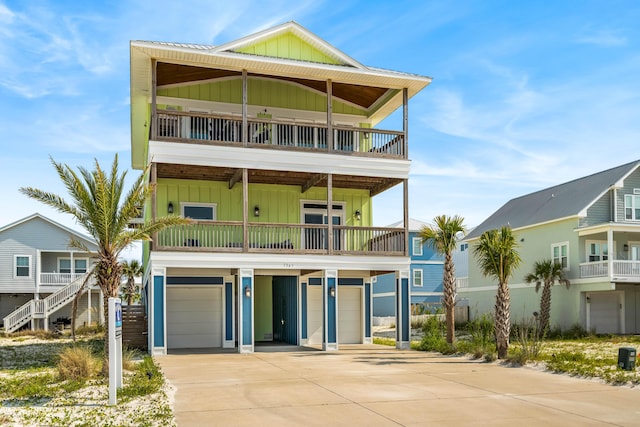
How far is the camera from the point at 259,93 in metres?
24.9

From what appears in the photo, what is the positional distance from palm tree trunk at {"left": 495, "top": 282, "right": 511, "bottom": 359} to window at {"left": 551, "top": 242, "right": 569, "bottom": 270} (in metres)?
16.0

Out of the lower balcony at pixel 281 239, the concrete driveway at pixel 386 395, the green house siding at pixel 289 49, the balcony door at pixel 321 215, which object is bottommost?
the concrete driveway at pixel 386 395

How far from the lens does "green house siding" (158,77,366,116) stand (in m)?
24.1

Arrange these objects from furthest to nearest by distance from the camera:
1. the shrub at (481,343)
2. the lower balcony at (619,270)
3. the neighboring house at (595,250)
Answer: the neighboring house at (595,250) < the lower balcony at (619,270) < the shrub at (481,343)

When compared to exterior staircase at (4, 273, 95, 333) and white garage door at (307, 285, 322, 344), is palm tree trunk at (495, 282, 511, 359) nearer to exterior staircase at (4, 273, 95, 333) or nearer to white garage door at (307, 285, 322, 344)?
white garage door at (307, 285, 322, 344)

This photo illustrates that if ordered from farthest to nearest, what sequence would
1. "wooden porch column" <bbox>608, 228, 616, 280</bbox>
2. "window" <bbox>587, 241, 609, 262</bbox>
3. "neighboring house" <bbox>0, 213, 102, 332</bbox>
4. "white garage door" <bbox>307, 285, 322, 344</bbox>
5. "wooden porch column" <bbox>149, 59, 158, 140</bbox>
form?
1. "neighboring house" <bbox>0, 213, 102, 332</bbox>
2. "window" <bbox>587, 241, 609, 262</bbox>
3. "wooden porch column" <bbox>608, 228, 616, 280</bbox>
4. "white garage door" <bbox>307, 285, 322, 344</bbox>
5. "wooden porch column" <bbox>149, 59, 158, 140</bbox>

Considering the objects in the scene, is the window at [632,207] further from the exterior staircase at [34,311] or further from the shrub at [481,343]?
the exterior staircase at [34,311]

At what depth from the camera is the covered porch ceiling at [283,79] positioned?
74.5 feet

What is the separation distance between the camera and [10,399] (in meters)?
12.2

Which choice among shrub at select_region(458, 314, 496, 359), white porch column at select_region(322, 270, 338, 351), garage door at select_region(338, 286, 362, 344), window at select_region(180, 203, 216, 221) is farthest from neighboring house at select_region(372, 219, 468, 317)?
white porch column at select_region(322, 270, 338, 351)

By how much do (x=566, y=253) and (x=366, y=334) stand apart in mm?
13023

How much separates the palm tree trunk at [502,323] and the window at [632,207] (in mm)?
17058

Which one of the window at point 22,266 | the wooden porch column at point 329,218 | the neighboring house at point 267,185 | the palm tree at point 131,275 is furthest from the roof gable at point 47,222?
the wooden porch column at point 329,218

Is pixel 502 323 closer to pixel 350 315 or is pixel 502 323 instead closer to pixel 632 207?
pixel 350 315
